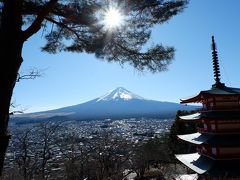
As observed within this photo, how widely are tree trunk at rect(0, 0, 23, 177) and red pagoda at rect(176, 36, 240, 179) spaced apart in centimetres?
1062

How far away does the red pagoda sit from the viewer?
1475 cm

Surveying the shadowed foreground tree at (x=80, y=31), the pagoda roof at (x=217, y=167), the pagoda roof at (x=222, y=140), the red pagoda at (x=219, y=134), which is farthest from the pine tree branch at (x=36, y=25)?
the pagoda roof at (x=222, y=140)

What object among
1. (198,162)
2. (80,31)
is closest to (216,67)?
(198,162)

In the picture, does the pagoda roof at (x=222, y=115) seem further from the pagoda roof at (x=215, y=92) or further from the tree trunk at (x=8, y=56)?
the tree trunk at (x=8, y=56)

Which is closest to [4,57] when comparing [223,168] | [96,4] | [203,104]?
[96,4]

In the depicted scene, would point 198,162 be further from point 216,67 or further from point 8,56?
point 8,56

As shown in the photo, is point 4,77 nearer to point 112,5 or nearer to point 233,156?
point 112,5

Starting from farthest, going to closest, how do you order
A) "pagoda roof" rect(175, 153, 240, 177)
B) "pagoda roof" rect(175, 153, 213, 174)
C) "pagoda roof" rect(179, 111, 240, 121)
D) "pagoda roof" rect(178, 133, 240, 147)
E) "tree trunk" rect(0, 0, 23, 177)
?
"pagoda roof" rect(179, 111, 240, 121) → "pagoda roof" rect(175, 153, 213, 174) → "pagoda roof" rect(178, 133, 240, 147) → "pagoda roof" rect(175, 153, 240, 177) → "tree trunk" rect(0, 0, 23, 177)

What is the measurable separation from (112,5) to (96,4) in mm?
383

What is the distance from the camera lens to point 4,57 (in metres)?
5.64

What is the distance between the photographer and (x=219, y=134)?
15.6m

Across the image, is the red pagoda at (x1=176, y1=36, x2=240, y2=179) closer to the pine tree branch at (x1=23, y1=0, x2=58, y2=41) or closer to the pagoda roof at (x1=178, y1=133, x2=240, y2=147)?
the pagoda roof at (x1=178, y1=133, x2=240, y2=147)

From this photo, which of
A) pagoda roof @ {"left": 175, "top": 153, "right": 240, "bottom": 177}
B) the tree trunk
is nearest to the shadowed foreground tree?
the tree trunk

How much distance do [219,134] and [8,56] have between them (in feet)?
39.8
